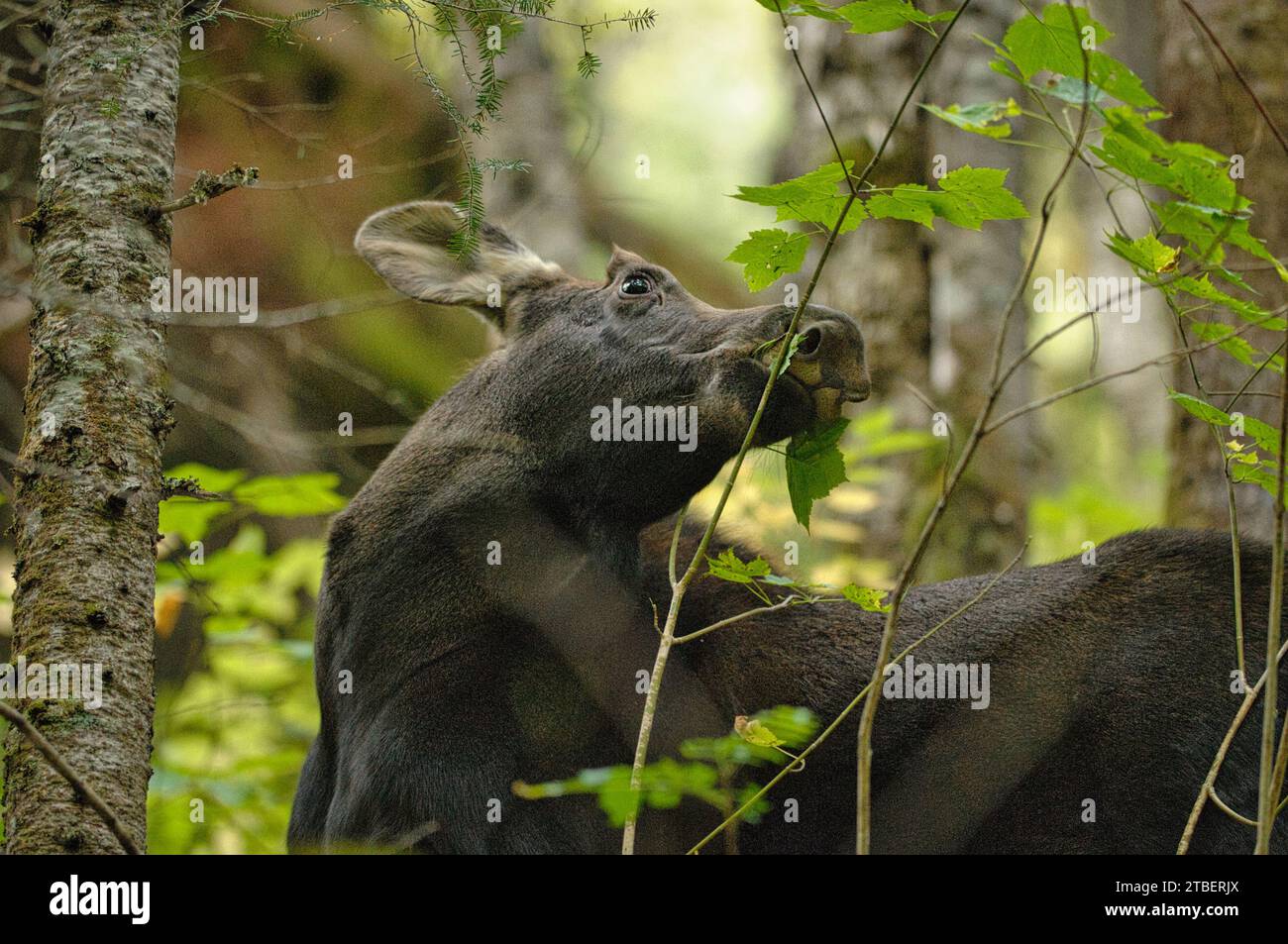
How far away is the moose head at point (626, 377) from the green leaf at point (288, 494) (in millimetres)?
1111

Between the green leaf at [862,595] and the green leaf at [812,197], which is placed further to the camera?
the green leaf at [862,595]

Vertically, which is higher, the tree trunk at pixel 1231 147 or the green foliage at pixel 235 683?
the tree trunk at pixel 1231 147

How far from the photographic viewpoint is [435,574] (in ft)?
16.9

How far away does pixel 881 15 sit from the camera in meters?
3.83

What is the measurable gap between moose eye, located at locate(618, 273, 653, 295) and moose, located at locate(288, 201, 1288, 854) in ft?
0.38

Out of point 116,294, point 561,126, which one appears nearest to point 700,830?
point 116,294

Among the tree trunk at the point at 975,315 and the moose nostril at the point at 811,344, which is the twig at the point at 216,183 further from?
the tree trunk at the point at 975,315

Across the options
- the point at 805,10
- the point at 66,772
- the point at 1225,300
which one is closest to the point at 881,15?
the point at 805,10

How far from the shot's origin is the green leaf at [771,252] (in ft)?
14.6

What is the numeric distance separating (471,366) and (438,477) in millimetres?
880

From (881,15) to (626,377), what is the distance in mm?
1991

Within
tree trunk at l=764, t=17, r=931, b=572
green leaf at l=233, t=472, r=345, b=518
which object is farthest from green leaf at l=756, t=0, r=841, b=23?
tree trunk at l=764, t=17, r=931, b=572

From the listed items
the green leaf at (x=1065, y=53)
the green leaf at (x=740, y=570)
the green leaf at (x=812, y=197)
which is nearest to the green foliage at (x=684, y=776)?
the green leaf at (x=740, y=570)

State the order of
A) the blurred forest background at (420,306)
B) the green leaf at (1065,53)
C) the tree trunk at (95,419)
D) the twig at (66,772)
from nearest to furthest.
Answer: the twig at (66,772) < the green leaf at (1065,53) < the tree trunk at (95,419) < the blurred forest background at (420,306)
